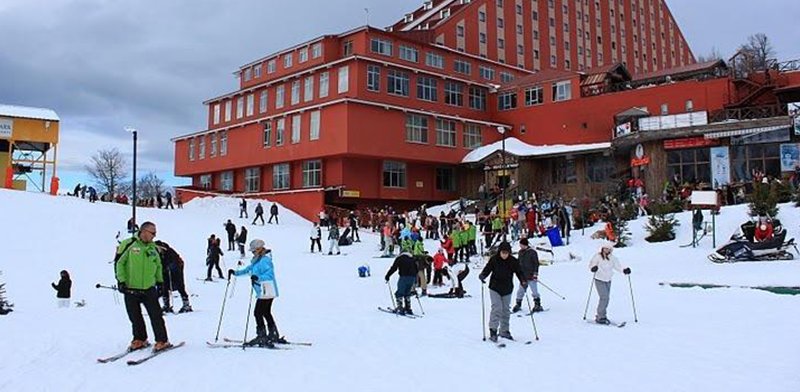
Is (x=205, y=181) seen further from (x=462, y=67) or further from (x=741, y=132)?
(x=741, y=132)

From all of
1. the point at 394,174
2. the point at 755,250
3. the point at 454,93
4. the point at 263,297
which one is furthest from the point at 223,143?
the point at 263,297

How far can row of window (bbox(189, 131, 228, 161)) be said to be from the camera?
168ft

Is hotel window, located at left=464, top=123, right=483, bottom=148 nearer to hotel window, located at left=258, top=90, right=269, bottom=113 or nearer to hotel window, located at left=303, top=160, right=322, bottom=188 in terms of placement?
hotel window, located at left=303, top=160, right=322, bottom=188

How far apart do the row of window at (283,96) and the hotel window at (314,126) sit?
207cm

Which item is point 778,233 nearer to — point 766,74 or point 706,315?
→ point 706,315

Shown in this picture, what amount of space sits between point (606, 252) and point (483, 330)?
2864mm

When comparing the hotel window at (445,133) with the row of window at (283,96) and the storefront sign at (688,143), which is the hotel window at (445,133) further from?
the storefront sign at (688,143)

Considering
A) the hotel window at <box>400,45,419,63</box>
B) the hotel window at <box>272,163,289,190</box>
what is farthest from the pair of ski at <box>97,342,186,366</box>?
the hotel window at <box>400,45,419,63</box>

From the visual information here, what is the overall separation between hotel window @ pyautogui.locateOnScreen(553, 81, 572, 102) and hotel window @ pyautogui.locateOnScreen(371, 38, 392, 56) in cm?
1228

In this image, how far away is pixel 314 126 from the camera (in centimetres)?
4219

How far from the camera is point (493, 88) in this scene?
163 ft

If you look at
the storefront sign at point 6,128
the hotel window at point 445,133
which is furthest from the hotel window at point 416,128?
the storefront sign at point 6,128

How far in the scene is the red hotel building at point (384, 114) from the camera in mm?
41438

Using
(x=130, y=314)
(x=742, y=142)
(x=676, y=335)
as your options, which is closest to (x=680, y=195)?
(x=742, y=142)
